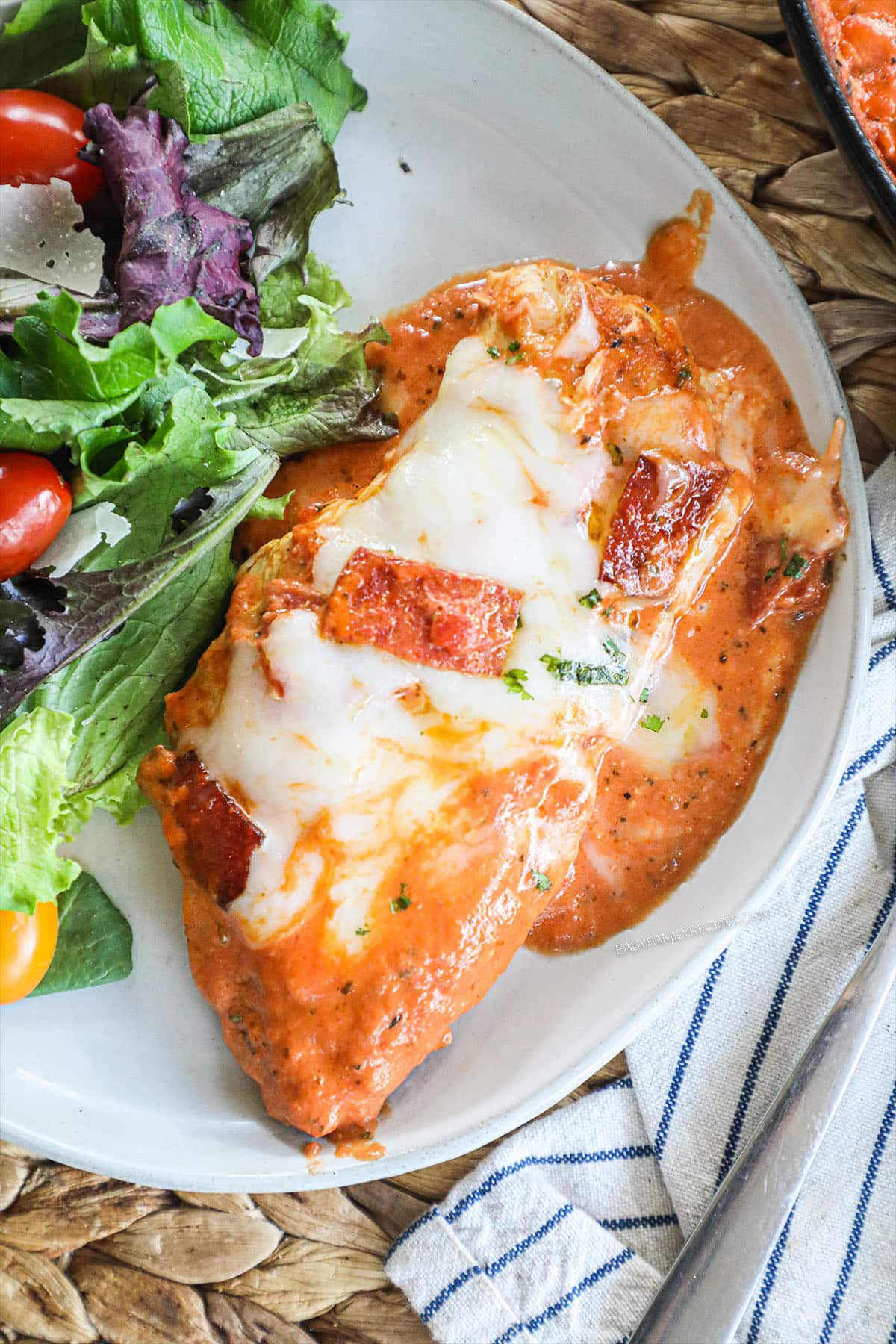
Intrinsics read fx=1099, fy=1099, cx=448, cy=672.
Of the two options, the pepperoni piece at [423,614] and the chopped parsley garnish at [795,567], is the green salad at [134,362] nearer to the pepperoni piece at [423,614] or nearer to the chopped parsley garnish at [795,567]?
the pepperoni piece at [423,614]

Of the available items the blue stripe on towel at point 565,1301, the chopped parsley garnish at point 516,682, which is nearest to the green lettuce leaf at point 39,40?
the chopped parsley garnish at point 516,682

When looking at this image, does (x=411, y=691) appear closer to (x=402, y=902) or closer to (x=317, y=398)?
(x=402, y=902)

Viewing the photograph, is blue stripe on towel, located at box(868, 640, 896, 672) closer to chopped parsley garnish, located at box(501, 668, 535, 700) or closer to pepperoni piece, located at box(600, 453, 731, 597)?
pepperoni piece, located at box(600, 453, 731, 597)

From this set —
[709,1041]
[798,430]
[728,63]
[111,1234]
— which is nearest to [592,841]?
[709,1041]

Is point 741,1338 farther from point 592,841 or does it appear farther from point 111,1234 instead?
point 111,1234

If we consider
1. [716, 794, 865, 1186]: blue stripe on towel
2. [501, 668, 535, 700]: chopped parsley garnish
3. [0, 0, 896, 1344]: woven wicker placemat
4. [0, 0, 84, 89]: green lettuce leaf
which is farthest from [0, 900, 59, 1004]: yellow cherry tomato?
[0, 0, 84, 89]: green lettuce leaf

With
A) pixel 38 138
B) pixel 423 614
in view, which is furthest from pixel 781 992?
pixel 38 138
